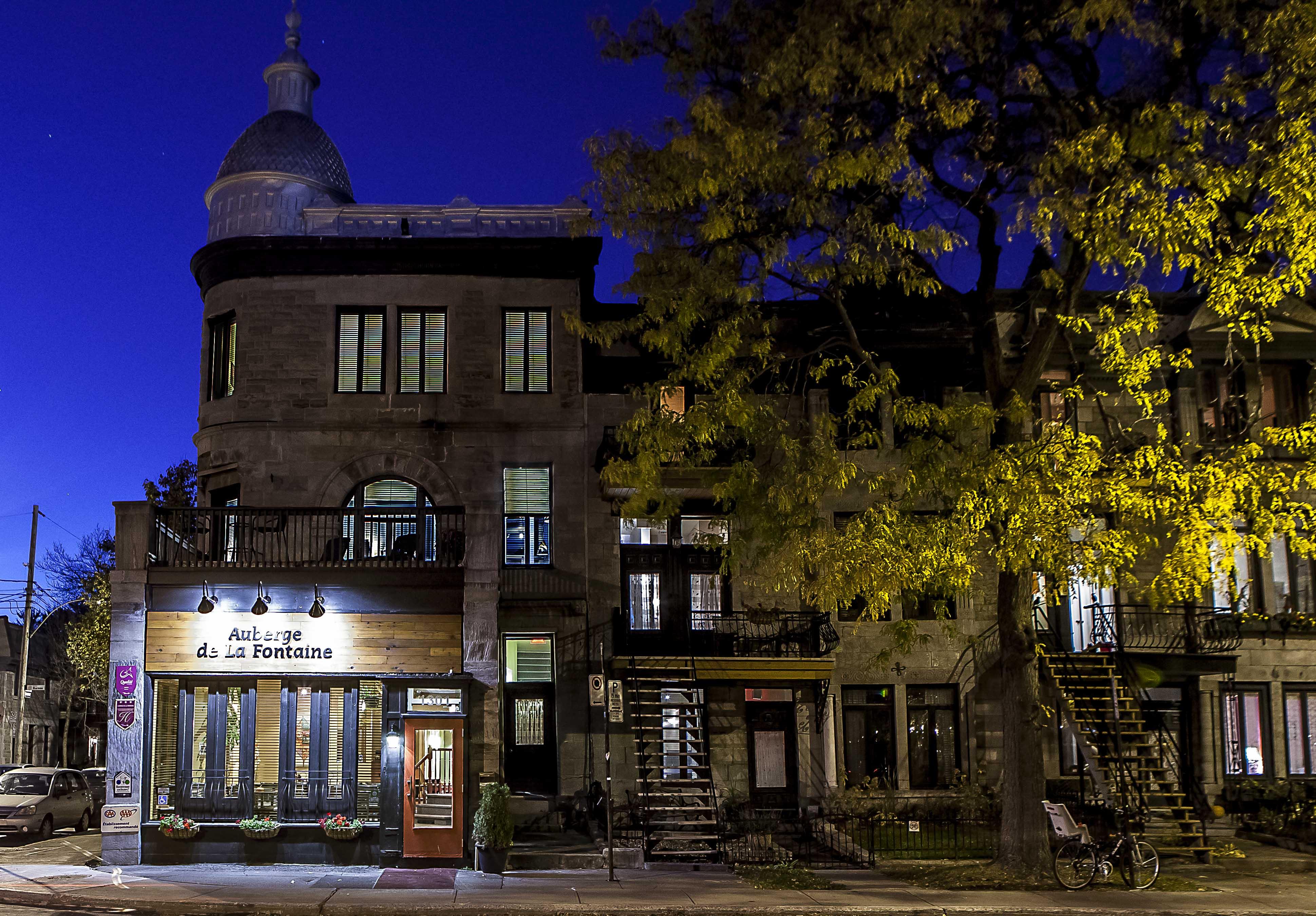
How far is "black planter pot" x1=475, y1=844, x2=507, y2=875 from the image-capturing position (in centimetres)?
1992

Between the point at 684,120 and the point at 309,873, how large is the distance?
44.9ft

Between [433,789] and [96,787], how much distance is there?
17017 mm

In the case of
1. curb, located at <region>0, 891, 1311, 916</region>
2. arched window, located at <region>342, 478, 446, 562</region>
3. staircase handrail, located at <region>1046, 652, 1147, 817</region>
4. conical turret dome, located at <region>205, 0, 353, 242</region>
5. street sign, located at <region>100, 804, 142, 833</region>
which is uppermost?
conical turret dome, located at <region>205, 0, 353, 242</region>

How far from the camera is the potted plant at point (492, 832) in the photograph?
19844mm

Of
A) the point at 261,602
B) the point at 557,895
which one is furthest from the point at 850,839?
the point at 261,602

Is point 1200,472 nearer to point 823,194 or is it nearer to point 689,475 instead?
point 823,194

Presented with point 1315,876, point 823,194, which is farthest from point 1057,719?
point 823,194

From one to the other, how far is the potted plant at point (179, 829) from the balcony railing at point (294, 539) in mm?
4435

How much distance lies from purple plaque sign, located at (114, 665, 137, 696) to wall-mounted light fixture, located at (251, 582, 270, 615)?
2234mm

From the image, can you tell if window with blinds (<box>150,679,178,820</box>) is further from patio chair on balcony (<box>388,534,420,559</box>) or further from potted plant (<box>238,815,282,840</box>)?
patio chair on balcony (<box>388,534,420,559</box>)

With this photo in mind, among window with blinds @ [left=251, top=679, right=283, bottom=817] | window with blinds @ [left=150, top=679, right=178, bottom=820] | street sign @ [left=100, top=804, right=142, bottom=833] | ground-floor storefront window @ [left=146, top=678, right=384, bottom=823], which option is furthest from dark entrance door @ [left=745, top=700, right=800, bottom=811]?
street sign @ [left=100, top=804, right=142, bottom=833]

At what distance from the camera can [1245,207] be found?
718 inches

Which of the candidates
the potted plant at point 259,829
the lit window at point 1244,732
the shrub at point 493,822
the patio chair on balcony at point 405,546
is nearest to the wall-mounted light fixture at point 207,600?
the patio chair on balcony at point 405,546

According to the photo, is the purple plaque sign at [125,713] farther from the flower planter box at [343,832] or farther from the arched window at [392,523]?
the arched window at [392,523]
